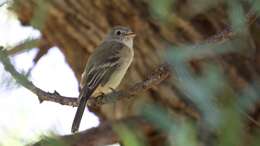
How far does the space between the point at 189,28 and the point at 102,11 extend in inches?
19.5

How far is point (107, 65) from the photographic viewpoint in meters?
3.27

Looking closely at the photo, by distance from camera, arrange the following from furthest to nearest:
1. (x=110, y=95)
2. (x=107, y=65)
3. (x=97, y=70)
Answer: (x=107, y=65)
(x=97, y=70)
(x=110, y=95)

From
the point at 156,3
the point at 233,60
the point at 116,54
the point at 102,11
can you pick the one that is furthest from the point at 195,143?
the point at 116,54

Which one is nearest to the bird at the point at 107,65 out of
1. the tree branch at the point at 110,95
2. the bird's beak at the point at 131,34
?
the bird's beak at the point at 131,34

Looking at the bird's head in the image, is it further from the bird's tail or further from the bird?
the bird's tail

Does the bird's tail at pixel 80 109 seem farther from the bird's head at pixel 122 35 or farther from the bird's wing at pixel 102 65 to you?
the bird's head at pixel 122 35

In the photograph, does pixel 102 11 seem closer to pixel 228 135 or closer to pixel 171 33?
pixel 171 33

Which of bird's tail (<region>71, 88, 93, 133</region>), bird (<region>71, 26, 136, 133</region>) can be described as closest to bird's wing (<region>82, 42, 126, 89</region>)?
bird (<region>71, 26, 136, 133</region>)

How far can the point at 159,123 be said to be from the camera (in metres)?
0.74

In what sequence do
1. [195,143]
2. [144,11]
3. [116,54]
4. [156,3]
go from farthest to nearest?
[116,54], [144,11], [156,3], [195,143]

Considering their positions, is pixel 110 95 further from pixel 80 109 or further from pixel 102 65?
pixel 102 65

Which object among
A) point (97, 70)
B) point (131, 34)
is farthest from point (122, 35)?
point (97, 70)

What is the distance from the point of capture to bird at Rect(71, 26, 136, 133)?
3.07 m

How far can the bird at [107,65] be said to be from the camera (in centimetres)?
307
